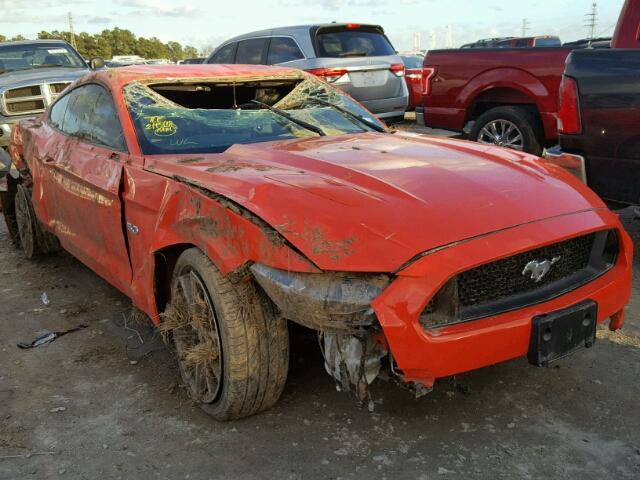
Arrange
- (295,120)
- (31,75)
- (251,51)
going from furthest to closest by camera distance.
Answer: (251,51) < (31,75) < (295,120)

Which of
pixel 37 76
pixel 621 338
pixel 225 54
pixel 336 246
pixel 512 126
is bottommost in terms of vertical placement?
pixel 621 338

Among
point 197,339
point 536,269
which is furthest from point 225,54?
point 536,269

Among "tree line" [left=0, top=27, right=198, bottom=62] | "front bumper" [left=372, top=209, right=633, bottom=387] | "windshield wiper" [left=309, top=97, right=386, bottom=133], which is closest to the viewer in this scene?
"front bumper" [left=372, top=209, right=633, bottom=387]

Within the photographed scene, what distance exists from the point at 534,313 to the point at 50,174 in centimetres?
344

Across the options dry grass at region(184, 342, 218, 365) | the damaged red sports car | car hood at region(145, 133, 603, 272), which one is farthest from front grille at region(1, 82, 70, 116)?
dry grass at region(184, 342, 218, 365)

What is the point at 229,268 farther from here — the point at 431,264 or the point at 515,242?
the point at 515,242

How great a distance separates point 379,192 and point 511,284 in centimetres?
64

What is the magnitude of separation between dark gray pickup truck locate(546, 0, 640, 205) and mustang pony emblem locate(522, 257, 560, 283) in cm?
208

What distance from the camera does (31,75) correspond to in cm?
977

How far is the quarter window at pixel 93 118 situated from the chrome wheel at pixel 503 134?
478 cm

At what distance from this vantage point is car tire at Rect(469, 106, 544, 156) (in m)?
7.28

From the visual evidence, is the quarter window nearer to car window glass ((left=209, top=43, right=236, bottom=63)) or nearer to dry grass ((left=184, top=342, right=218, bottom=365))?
dry grass ((left=184, top=342, right=218, bottom=365))

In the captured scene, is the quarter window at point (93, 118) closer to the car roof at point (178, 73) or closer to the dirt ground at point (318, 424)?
the car roof at point (178, 73)

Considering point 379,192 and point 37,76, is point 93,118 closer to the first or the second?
point 379,192
